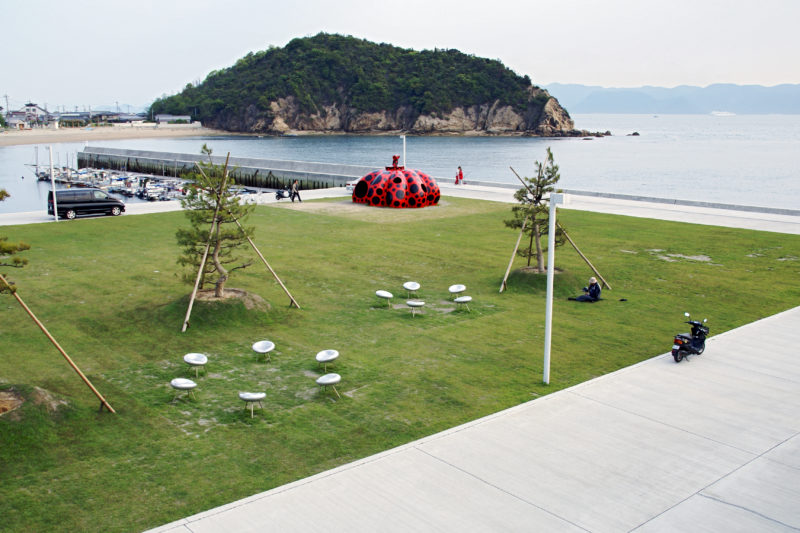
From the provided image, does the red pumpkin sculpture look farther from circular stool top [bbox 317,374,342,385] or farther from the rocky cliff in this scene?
the rocky cliff

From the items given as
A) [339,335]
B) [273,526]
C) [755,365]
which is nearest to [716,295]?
[755,365]

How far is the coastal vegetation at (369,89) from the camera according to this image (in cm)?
17712

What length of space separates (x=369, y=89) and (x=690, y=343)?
172 meters

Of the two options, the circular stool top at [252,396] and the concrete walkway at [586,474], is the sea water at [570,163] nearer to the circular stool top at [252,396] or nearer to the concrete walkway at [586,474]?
the concrete walkway at [586,474]

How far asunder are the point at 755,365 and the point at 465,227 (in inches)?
694

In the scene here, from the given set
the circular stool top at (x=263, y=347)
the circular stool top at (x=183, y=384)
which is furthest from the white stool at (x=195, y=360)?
the circular stool top at (x=263, y=347)

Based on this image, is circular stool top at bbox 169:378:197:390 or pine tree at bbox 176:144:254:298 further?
pine tree at bbox 176:144:254:298

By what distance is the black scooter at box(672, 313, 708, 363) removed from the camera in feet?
45.0

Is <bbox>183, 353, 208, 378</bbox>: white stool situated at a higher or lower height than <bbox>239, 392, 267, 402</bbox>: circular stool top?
higher

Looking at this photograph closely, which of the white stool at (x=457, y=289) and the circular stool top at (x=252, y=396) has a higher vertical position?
the white stool at (x=457, y=289)

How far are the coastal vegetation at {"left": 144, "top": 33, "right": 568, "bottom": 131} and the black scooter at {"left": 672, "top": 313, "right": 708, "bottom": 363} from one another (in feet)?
546

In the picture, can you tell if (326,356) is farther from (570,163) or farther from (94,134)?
(94,134)

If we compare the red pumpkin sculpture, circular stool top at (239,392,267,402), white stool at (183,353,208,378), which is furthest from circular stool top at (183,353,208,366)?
the red pumpkin sculpture

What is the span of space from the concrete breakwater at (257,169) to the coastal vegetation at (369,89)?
311ft
